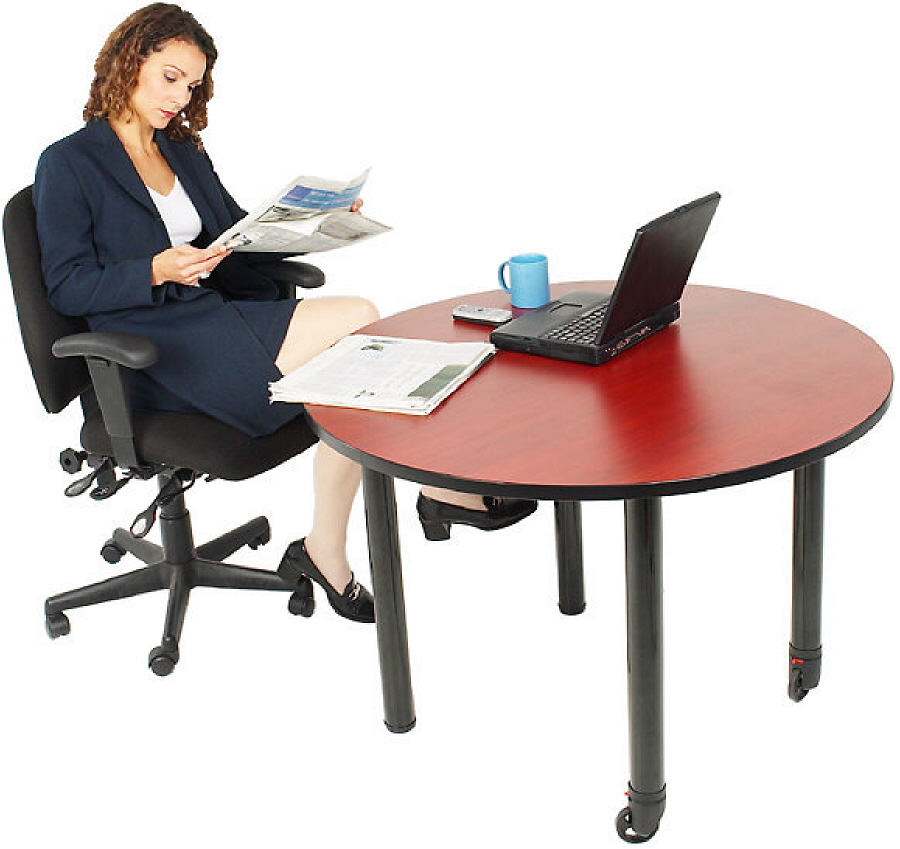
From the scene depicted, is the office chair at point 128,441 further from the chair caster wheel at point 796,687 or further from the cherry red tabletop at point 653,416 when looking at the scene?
the chair caster wheel at point 796,687

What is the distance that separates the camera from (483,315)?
346cm

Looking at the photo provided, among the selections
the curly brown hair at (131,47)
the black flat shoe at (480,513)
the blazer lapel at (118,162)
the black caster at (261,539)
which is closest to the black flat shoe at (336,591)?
the black flat shoe at (480,513)

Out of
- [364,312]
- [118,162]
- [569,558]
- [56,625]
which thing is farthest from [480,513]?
[118,162]

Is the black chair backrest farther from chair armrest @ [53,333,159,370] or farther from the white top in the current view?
the white top

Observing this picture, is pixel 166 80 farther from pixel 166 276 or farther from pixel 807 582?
pixel 807 582

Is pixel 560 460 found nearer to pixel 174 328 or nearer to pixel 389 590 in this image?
pixel 389 590

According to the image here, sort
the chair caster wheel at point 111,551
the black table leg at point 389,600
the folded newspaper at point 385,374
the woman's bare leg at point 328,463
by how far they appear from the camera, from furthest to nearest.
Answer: the chair caster wheel at point 111,551 < the woman's bare leg at point 328,463 < the black table leg at point 389,600 < the folded newspaper at point 385,374

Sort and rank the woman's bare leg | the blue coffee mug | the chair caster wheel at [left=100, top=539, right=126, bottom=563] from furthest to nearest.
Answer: the chair caster wheel at [left=100, top=539, right=126, bottom=563], the woman's bare leg, the blue coffee mug

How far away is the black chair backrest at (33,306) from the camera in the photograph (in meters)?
3.43

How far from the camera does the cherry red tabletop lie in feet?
8.57

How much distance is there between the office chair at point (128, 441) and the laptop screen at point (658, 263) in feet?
2.91

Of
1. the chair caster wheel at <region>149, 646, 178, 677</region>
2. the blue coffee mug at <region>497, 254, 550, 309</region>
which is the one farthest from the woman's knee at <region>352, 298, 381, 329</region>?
the chair caster wheel at <region>149, 646, 178, 677</region>

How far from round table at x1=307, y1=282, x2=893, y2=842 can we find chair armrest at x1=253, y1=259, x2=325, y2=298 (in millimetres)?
503

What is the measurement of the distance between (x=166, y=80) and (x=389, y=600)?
1.37 metres
